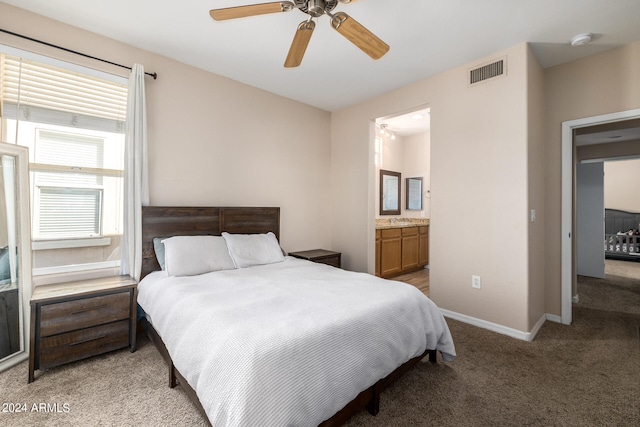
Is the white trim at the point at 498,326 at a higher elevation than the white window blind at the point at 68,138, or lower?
lower

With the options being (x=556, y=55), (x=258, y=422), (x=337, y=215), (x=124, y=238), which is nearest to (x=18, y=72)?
(x=124, y=238)

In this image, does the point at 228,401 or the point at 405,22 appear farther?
the point at 405,22

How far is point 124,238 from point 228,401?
2074 mm

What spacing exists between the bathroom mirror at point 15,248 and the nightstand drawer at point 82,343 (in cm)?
41

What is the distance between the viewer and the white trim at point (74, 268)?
7.62 ft

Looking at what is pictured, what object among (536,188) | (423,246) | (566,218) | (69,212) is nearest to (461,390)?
(536,188)

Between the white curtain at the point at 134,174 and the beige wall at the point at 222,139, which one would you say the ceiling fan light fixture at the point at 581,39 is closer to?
the beige wall at the point at 222,139

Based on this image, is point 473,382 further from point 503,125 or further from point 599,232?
point 599,232

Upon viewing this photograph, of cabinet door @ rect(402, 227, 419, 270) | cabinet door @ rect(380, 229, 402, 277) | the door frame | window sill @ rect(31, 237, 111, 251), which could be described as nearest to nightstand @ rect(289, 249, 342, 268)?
cabinet door @ rect(380, 229, 402, 277)

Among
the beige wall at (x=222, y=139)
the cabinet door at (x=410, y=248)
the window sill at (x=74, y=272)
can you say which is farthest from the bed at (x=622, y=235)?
the window sill at (x=74, y=272)

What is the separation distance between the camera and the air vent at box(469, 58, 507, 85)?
8.82 ft

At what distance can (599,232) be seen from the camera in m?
4.73

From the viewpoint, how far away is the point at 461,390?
6.09 feet

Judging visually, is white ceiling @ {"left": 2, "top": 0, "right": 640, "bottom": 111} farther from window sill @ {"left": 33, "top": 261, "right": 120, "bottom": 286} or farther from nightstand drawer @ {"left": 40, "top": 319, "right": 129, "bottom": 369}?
nightstand drawer @ {"left": 40, "top": 319, "right": 129, "bottom": 369}
